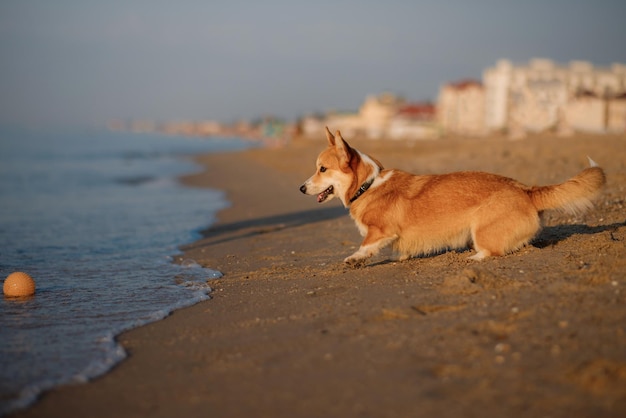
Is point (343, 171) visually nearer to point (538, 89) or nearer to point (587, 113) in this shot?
point (587, 113)

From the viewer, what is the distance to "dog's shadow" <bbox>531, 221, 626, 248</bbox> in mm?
6371

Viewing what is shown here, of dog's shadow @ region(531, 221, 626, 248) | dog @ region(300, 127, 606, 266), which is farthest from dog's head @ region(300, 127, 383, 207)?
dog's shadow @ region(531, 221, 626, 248)

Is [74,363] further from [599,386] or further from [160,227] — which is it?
[160,227]

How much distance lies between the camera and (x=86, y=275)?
7.30m

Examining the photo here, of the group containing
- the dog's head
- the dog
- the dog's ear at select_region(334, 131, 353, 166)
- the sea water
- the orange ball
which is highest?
the dog's ear at select_region(334, 131, 353, 166)

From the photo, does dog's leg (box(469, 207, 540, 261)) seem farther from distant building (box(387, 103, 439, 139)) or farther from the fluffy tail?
distant building (box(387, 103, 439, 139))

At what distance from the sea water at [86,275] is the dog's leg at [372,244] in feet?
5.30

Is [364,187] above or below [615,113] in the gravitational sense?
above

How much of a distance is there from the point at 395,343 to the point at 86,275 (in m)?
4.73

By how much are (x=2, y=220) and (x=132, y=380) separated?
10344 millimetres

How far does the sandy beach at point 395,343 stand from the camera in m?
3.17

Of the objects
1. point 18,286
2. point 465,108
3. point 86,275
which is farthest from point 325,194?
point 465,108

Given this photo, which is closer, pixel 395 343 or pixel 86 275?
pixel 395 343

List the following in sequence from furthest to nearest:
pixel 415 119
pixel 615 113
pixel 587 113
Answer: pixel 415 119 < pixel 587 113 < pixel 615 113
